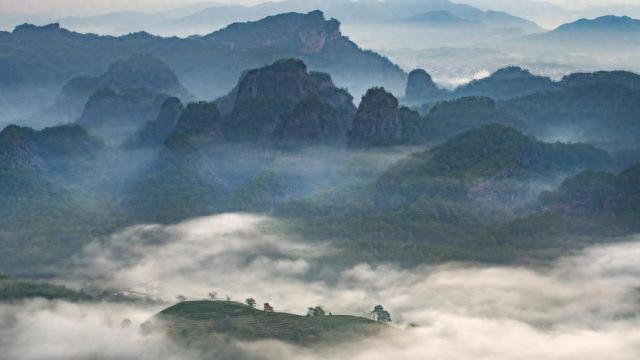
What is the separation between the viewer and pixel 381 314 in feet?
490

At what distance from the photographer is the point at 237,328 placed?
14488 centimetres

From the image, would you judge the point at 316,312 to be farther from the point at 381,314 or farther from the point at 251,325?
the point at 251,325

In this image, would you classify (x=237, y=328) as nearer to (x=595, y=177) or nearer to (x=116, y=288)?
(x=116, y=288)

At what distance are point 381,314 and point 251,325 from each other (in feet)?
60.7

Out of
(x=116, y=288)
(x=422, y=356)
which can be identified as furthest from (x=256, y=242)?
(x=422, y=356)

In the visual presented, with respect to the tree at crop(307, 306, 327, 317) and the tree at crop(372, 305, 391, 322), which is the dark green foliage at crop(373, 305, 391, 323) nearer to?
the tree at crop(372, 305, 391, 322)

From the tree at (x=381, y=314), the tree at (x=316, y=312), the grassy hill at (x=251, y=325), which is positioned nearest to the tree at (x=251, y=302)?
the grassy hill at (x=251, y=325)

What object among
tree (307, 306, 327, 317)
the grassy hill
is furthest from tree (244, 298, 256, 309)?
tree (307, 306, 327, 317)

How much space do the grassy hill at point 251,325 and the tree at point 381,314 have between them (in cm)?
397

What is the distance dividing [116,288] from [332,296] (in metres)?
35.3

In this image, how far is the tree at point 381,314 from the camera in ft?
489

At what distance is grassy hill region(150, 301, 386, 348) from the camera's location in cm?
14138

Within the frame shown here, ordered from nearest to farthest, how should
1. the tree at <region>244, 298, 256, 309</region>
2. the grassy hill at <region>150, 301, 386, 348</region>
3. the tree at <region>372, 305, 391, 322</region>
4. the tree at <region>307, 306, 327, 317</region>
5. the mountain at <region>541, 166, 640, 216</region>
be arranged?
the grassy hill at <region>150, 301, 386, 348</region>, the tree at <region>372, 305, 391, 322</region>, the tree at <region>307, 306, 327, 317</region>, the tree at <region>244, 298, 256, 309</region>, the mountain at <region>541, 166, 640, 216</region>

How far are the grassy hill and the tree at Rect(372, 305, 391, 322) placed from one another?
3.97 metres
